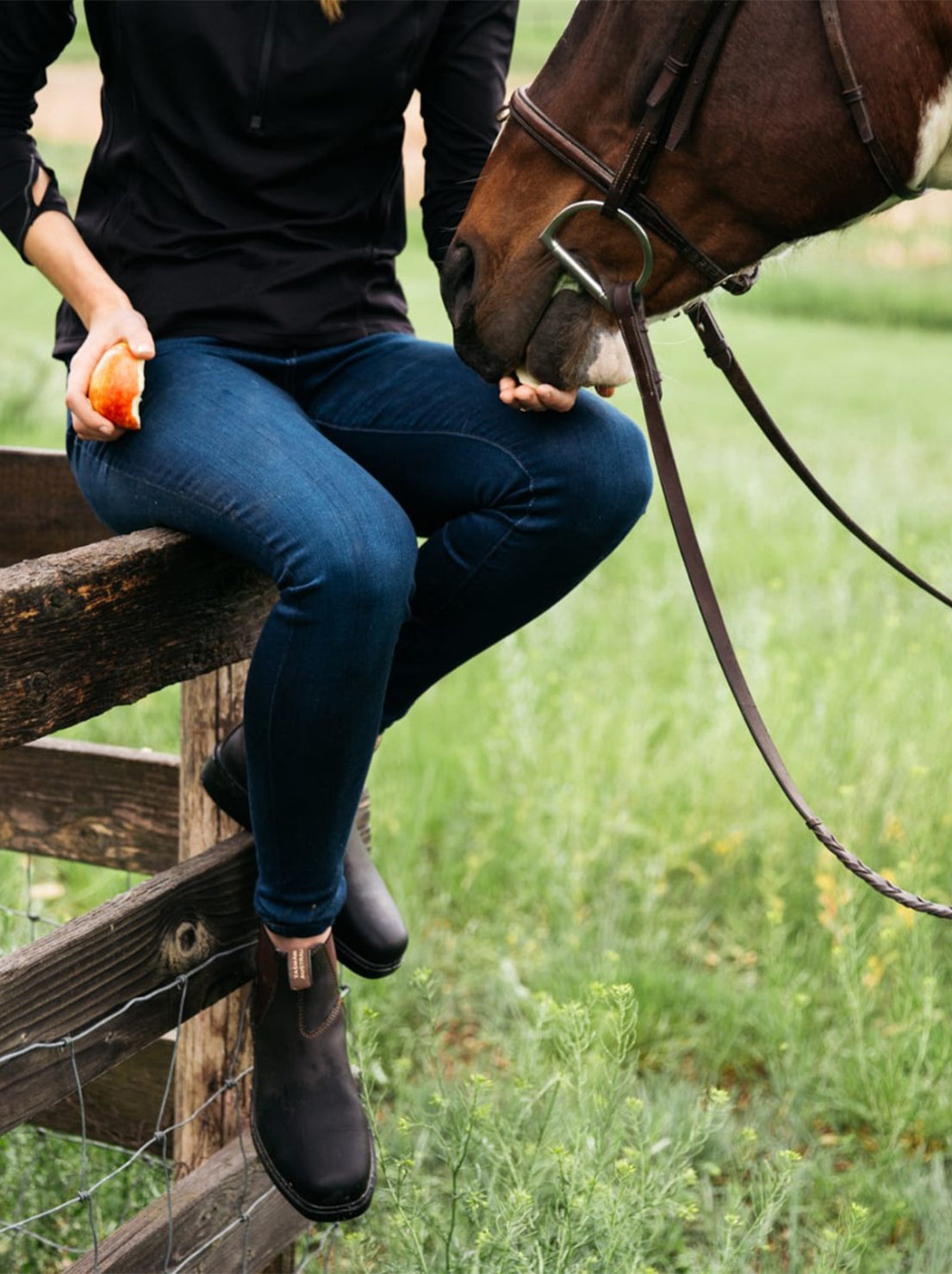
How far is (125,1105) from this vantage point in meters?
2.62

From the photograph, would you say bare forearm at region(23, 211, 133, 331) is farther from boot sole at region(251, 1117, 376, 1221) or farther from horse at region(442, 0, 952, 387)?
boot sole at region(251, 1117, 376, 1221)

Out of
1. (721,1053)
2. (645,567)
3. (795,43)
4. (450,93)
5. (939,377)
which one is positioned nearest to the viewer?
(795,43)

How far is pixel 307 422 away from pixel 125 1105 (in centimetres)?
143

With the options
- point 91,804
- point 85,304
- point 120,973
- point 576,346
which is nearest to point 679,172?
point 576,346

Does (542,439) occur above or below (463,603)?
above

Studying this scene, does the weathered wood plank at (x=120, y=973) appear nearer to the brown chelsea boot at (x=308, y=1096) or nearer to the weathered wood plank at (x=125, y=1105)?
the brown chelsea boot at (x=308, y=1096)

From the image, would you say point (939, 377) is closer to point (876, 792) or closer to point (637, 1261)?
point (876, 792)

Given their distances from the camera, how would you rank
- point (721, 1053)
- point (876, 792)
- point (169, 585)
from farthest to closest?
point (876, 792) → point (721, 1053) → point (169, 585)

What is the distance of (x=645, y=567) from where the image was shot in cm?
619

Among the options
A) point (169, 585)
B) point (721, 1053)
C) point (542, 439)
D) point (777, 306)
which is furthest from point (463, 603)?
point (777, 306)

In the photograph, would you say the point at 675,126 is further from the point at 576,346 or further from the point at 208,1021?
the point at 208,1021

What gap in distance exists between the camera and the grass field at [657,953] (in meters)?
2.07

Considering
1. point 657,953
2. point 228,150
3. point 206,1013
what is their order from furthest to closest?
point 657,953, point 206,1013, point 228,150

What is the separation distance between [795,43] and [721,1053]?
6.72ft
